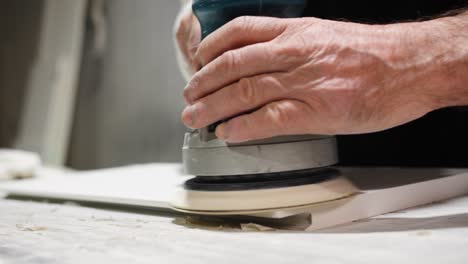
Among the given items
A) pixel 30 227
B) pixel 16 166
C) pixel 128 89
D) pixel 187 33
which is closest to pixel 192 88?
pixel 30 227

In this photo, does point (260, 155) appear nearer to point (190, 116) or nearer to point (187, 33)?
point (190, 116)

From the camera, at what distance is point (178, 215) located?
0.78 m

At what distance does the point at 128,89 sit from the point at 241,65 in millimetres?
1434

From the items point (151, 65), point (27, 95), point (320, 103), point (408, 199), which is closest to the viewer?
point (320, 103)

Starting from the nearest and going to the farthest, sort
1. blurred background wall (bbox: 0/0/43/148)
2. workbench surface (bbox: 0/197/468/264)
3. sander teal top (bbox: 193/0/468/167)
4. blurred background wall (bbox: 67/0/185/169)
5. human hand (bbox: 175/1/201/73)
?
workbench surface (bbox: 0/197/468/264), sander teal top (bbox: 193/0/468/167), human hand (bbox: 175/1/201/73), blurred background wall (bbox: 67/0/185/169), blurred background wall (bbox: 0/0/43/148)

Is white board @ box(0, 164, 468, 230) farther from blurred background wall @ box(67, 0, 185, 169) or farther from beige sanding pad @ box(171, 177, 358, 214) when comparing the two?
blurred background wall @ box(67, 0, 185, 169)

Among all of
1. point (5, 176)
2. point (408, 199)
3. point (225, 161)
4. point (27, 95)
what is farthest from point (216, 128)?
point (27, 95)

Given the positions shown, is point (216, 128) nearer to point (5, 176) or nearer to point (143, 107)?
point (5, 176)

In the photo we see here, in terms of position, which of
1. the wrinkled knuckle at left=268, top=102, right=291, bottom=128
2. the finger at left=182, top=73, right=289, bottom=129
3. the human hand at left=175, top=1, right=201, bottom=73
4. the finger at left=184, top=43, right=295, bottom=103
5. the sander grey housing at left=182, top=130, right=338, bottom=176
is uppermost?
the human hand at left=175, top=1, right=201, bottom=73

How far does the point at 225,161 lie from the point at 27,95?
185 cm

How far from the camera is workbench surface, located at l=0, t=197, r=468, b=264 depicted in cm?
51

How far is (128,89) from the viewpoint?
202cm

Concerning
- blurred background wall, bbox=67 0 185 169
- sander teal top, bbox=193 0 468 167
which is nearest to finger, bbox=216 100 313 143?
sander teal top, bbox=193 0 468 167

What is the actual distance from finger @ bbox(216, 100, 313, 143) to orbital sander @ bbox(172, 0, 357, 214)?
2 centimetres
